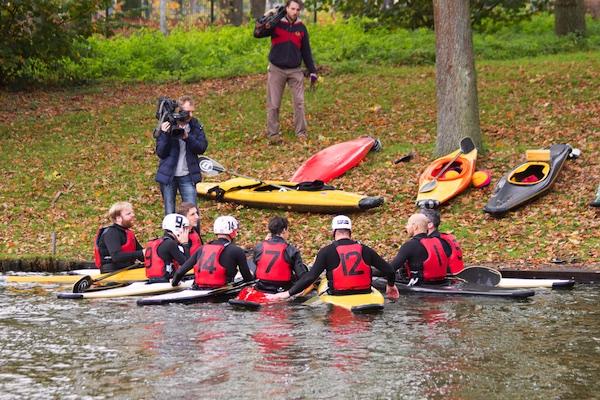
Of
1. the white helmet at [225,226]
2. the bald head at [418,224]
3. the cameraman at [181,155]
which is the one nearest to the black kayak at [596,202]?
the bald head at [418,224]

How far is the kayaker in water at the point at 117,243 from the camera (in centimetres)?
1330

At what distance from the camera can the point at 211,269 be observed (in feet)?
39.9

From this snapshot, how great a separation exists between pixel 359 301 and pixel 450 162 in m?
5.78

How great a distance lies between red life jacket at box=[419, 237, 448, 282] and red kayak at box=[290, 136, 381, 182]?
5.42m

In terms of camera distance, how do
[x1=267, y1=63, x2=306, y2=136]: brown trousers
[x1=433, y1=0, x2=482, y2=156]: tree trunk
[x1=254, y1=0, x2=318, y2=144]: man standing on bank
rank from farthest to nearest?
1. [x1=267, y1=63, x2=306, y2=136]: brown trousers
2. [x1=254, y1=0, x2=318, y2=144]: man standing on bank
3. [x1=433, y1=0, x2=482, y2=156]: tree trunk

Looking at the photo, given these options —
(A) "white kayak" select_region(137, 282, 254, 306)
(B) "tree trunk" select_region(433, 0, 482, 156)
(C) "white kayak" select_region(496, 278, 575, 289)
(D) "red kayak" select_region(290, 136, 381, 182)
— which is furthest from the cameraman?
(B) "tree trunk" select_region(433, 0, 482, 156)

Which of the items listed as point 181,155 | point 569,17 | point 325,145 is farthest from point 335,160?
point 569,17

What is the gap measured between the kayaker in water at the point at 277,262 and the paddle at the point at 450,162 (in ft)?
15.3

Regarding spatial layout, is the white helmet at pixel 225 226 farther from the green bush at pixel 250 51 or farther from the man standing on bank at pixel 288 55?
the green bush at pixel 250 51

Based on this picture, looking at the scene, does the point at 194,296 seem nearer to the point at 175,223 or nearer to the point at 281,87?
the point at 175,223

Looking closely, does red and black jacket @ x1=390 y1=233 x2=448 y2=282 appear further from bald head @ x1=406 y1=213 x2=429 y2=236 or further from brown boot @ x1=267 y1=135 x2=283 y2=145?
brown boot @ x1=267 y1=135 x2=283 y2=145

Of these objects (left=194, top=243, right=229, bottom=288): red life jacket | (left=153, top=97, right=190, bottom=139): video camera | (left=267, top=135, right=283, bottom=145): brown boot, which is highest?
(left=153, top=97, right=190, bottom=139): video camera

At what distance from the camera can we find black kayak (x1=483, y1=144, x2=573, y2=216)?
1536 centimetres

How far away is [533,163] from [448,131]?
76.2 inches
